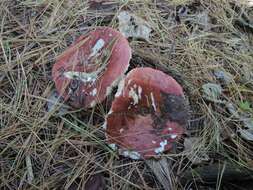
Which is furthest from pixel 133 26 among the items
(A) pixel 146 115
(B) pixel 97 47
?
(A) pixel 146 115

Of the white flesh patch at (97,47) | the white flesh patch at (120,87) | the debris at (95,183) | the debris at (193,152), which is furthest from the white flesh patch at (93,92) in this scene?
the debris at (193,152)

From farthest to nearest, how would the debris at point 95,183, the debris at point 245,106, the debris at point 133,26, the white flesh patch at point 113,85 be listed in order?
the debris at point 133,26 < the debris at point 245,106 < the white flesh patch at point 113,85 < the debris at point 95,183

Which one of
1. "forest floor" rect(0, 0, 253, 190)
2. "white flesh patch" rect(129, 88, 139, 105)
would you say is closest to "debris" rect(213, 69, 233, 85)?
Answer: "forest floor" rect(0, 0, 253, 190)

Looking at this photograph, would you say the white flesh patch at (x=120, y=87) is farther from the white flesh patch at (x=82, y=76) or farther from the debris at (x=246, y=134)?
the debris at (x=246, y=134)

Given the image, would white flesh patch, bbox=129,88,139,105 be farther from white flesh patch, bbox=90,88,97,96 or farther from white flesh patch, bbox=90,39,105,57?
white flesh patch, bbox=90,39,105,57

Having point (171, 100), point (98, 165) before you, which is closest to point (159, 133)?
point (171, 100)

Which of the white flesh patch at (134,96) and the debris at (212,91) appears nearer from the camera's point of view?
the white flesh patch at (134,96)

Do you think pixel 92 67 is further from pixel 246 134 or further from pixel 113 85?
pixel 246 134
